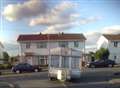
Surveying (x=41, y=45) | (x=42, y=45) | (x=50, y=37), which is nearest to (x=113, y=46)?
(x=50, y=37)

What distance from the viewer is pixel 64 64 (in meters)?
38.6

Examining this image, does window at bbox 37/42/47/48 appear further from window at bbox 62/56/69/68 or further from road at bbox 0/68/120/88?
window at bbox 62/56/69/68

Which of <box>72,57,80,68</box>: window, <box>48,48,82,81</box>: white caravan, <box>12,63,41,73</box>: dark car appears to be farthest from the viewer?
<box>12,63,41,73</box>: dark car

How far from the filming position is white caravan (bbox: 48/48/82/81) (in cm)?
3618

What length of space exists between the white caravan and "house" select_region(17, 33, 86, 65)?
3347cm

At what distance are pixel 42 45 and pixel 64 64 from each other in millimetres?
36372

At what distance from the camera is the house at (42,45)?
73.8 meters

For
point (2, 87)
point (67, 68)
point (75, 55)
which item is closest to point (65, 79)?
point (67, 68)

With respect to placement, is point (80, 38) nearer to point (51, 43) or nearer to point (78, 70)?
point (51, 43)

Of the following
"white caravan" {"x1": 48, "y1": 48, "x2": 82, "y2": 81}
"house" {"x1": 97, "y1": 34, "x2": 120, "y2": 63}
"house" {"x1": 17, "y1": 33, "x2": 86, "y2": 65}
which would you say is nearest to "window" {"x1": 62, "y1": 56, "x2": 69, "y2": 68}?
"white caravan" {"x1": 48, "y1": 48, "x2": 82, "y2": 81}

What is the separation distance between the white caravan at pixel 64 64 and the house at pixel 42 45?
3347cm

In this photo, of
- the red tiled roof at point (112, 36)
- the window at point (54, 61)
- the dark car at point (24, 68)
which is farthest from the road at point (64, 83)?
the red tiled roof at point (112, 36)

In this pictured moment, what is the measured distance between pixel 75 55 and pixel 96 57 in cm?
3338

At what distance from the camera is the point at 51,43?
74.8 m
